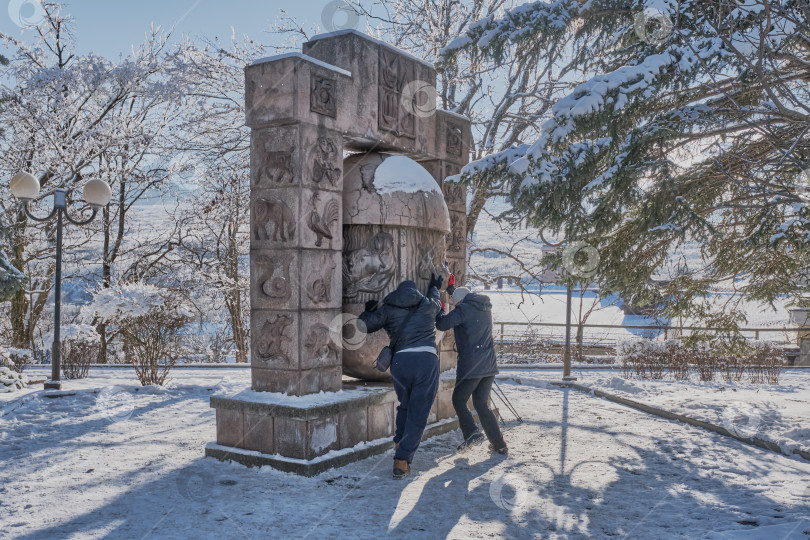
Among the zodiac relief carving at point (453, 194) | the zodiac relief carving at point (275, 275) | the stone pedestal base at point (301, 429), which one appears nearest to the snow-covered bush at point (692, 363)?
the zodiac relief carving at point (453, 194)

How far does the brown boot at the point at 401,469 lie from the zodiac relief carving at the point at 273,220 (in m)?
2.10

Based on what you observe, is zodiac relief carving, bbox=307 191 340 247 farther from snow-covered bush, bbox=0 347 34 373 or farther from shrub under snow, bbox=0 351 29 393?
Result: snow-covered bush, bbox=0 347 34 373

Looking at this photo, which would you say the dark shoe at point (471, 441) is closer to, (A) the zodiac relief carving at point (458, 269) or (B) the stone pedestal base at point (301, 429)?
(B) the stone pedestal base at point (301, 429)

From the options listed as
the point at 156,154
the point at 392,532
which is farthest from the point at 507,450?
the point at 156,154

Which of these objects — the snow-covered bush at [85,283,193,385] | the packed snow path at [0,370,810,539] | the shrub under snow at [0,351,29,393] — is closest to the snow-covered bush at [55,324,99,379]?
the snow-covered bush at [85,283,193,385]

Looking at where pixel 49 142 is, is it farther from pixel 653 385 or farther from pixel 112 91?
pixel 653 385

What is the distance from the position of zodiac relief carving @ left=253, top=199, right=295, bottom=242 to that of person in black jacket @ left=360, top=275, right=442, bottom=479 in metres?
1.02

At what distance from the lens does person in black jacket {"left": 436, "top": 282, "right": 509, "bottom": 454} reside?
6105mm

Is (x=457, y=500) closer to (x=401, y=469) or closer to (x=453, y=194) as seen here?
(x=401, y=469)

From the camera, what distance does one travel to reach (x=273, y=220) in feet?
18.2

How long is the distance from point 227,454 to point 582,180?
4.69m

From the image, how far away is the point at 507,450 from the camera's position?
6.15m

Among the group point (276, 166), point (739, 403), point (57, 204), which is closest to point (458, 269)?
point (276, 166)

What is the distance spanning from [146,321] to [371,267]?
17.2 feet
